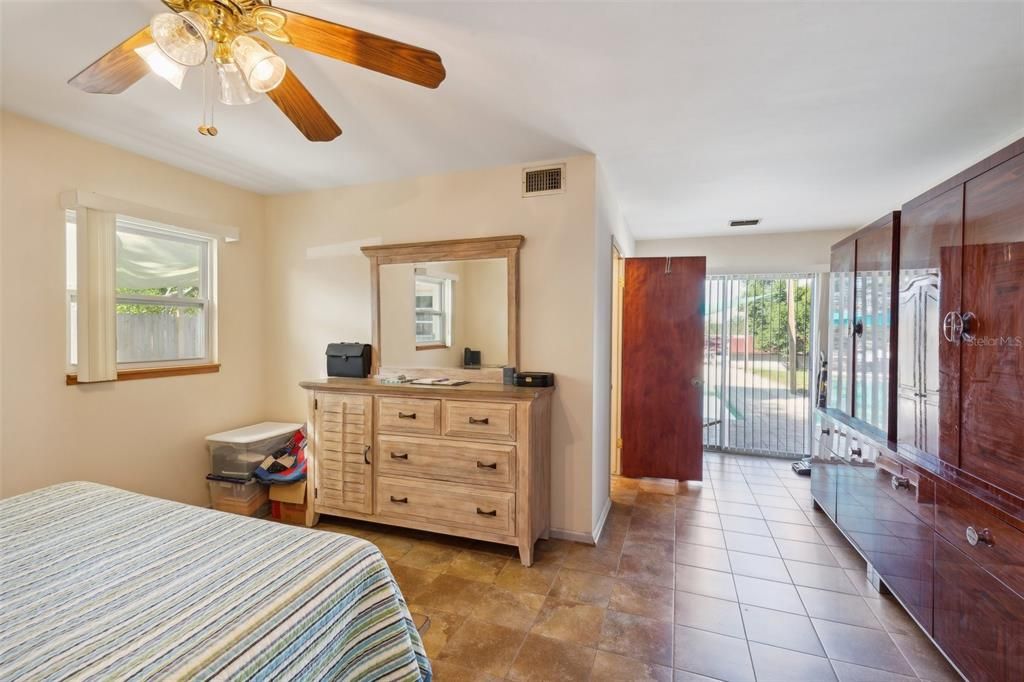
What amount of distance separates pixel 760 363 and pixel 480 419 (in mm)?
3697

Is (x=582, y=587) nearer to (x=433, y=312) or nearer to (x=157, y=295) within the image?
(x=433, y=312)

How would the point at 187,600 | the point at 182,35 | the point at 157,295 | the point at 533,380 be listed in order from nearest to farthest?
the point at 187,600 < the point at 182,35 < the point at 533,380 < the point at 157,295

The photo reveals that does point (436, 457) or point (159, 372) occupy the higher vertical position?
point (159, 372)

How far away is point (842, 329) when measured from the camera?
9.70ft

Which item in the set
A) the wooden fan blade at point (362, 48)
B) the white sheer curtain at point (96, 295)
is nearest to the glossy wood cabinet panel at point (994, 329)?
the wooden fan blade at point (362, 48)

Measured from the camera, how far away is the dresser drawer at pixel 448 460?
256 cm

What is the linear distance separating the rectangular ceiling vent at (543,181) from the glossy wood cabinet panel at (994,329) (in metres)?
1.93

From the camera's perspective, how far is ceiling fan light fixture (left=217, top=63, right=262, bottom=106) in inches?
54.4

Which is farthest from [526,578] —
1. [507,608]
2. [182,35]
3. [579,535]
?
[182,35]

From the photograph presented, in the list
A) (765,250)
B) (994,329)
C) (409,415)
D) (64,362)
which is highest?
(765,250)

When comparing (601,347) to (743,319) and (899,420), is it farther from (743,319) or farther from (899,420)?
(743,319)

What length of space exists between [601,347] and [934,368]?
1743 mm

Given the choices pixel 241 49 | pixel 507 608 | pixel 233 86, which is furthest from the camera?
pixel 507 608

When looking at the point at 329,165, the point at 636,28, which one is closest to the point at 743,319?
the point at 636,28
